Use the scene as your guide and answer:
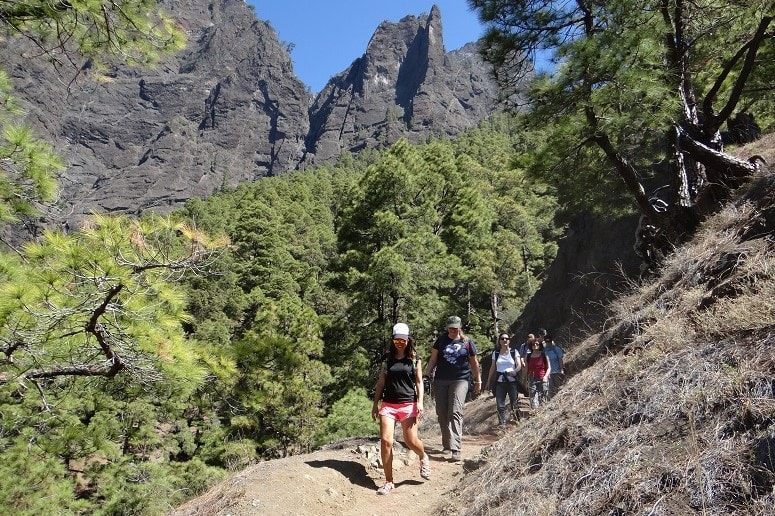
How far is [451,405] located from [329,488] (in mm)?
1586

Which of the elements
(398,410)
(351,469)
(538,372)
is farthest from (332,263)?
(398,410)

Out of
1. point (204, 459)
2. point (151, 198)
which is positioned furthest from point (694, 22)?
point (151, 198)

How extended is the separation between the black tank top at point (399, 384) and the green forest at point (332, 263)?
1551 millimetres

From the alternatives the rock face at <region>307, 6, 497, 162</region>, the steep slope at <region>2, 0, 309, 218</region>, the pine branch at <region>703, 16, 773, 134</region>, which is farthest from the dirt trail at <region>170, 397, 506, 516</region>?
the rock face at <region>307, 6, 497, 162</region>

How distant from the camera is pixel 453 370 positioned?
5.38m

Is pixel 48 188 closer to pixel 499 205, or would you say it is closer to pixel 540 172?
pixel 540 172

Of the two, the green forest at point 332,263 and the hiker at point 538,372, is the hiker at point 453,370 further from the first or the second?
the hiker at point 538,372

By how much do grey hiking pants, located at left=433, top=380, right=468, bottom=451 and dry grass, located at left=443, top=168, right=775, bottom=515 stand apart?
91cm

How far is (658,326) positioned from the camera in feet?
13.4

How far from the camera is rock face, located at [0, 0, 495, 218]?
10069cm

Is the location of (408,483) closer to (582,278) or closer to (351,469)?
(351,469)

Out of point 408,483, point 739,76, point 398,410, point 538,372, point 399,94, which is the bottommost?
point 538,372

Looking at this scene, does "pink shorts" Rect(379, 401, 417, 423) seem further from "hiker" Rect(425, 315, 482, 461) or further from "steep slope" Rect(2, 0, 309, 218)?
"steep slope" Rect(2, 0, 309, 218)

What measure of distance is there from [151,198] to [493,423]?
97.4 metres
